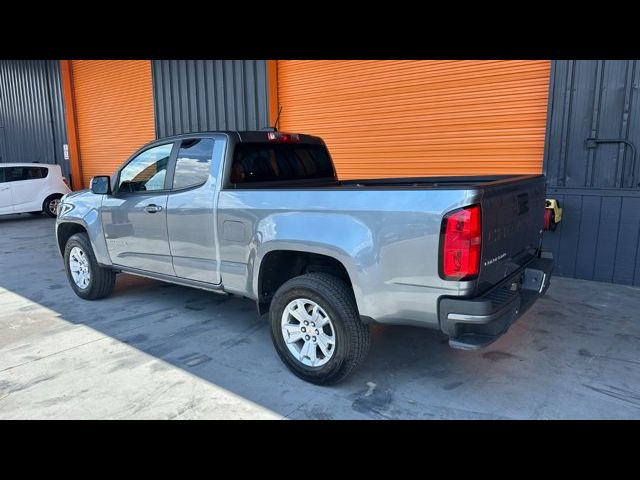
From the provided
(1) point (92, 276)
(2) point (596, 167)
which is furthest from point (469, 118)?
(1) point (92, 276)

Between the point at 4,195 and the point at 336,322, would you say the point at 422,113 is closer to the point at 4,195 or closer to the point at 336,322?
the point at 336,322

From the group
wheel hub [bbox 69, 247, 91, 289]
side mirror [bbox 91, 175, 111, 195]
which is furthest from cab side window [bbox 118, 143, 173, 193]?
wheel hub [bbox 69, 247, 91, 289]

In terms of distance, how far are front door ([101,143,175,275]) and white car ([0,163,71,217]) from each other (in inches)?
390

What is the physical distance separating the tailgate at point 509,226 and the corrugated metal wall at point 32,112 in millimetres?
15778

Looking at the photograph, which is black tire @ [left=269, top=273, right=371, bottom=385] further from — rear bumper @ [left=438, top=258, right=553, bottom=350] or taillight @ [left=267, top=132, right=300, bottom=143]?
taillight @ [left=267, top=132, right=300, bottom=143]

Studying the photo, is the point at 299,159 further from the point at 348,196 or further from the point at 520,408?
the point at 520,408

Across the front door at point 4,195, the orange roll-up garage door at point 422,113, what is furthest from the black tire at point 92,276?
the front door at point 4,195

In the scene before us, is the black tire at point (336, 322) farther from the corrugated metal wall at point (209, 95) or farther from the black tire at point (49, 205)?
the black tire at point (49, 205)

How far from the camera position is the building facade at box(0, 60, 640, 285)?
229 inches

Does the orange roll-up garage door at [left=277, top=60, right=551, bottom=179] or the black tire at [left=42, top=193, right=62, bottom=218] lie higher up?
the orange roll-up garage door at [left=277, top=60, right=551, bottom=179]

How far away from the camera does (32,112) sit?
655 inches

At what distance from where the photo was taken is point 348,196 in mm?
3117
